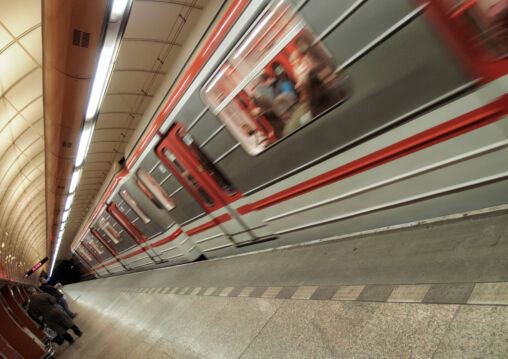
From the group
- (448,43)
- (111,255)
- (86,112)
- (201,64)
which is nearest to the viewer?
(448,43)

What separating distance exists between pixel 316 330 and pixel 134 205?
5.95 metres

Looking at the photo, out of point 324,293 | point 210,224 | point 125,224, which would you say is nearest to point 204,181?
point 210,224

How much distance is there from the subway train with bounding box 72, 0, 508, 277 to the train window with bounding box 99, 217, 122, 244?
6221mm

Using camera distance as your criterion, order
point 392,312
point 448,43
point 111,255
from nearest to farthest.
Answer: point 448,43, point 392,312, point 111,255

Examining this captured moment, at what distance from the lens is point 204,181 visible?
458 centimetres

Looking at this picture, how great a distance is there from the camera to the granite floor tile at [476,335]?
143 cm

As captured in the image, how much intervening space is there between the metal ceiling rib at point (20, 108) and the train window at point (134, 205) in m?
2.67

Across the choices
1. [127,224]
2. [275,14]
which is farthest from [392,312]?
[127,224]

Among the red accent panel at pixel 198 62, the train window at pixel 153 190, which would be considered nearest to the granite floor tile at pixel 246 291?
the red accent panel at pixel 198 62

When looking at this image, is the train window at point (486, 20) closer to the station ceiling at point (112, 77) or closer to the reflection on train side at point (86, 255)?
the station ceiling at point (112, 77)

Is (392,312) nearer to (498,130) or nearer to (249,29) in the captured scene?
(498,130)

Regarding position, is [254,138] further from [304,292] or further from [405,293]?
[405,293]

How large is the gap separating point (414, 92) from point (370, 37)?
477mm

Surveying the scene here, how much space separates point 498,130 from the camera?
1884 millimetres
